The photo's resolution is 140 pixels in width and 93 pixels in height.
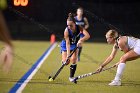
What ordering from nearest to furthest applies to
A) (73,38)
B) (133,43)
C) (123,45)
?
(123,45)
(133,43)
(73,38)

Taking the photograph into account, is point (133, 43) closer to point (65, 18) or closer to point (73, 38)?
point (73, 38)

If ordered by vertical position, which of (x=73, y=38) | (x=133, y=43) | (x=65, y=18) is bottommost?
(x=65, y=18)

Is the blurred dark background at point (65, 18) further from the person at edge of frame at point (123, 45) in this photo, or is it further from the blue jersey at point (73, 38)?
the person at edge of frame at point (123, 45)

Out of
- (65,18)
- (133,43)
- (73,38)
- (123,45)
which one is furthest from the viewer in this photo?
(65,18)

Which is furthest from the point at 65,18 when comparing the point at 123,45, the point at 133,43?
the point at 123,45

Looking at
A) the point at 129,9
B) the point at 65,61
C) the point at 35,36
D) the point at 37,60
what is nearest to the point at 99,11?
the point at 129,9

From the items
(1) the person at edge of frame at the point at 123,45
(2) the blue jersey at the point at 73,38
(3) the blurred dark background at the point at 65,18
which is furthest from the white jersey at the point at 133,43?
(3) the blurred dark background at the point at 65,18

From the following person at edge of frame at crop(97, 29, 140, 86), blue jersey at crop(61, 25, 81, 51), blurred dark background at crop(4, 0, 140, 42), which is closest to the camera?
person at edge of frame at crop(97, 29, 140, 86)

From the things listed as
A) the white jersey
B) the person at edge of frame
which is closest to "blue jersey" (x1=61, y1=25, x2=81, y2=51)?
the person at edge of frame

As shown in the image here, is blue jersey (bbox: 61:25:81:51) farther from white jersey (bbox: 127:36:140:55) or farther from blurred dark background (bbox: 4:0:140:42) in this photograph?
blurred dark background (bbox: 4:0:140:42)

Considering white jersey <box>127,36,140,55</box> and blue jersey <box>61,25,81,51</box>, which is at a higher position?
white jersey <box>127,36,140,55</box>

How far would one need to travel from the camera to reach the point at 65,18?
27984 mm

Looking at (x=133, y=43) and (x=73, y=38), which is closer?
(x=133, y=43)

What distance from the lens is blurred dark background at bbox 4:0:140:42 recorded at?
2792cm
